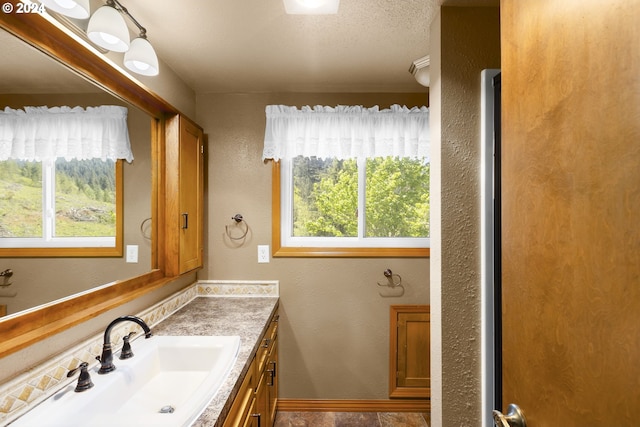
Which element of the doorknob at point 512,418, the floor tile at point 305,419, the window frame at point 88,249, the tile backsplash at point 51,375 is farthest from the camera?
the floor tile at point 305,419

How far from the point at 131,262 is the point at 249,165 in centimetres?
106

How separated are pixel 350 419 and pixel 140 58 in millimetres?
2533

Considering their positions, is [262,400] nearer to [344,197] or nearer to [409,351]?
[409,351]

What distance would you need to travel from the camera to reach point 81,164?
1284 millimetres

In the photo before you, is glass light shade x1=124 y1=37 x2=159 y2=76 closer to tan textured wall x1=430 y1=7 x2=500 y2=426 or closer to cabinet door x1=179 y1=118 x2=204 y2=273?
cabinet door x1=179 y1=118 x2=204 y2=273

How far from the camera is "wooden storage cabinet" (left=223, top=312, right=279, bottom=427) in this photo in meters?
1.18

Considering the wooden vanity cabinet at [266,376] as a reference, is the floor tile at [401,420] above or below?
below

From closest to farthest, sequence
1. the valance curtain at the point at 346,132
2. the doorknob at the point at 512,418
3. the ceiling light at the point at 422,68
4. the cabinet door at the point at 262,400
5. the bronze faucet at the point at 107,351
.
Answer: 1. the doorknob at the point at 512,418
2. the bronze faucet at the point at 107,351
3. the cabinet door at the point at 262,400
4. the ceiling light at the point at 422,68
5. the valance curtain at the point at 346,132

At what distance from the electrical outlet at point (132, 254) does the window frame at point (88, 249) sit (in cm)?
6

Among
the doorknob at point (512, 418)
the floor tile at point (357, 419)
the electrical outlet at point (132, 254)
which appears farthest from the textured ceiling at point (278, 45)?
the floor tile at point (357, 419)

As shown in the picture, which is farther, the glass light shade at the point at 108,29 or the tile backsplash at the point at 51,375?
the glass light shade at the point at 108,29

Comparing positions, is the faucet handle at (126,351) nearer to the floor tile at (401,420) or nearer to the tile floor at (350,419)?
the tile floor at (350,419)

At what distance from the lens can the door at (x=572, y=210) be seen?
1.45ft

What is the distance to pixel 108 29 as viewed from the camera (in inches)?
43.9
